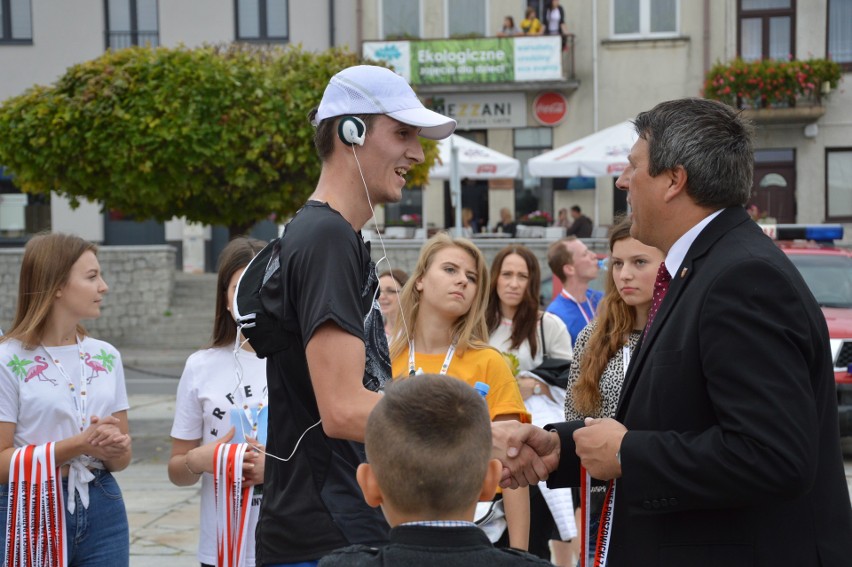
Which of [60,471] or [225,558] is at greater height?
[60,471]

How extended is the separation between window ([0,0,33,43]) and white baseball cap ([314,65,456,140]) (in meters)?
31.3

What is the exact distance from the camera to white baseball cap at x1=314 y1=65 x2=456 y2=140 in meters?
2.94

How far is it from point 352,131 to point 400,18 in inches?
1120

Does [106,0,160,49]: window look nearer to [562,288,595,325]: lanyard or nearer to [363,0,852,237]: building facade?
[363,0,852,237]: building facade

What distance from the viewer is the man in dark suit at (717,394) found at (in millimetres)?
2434

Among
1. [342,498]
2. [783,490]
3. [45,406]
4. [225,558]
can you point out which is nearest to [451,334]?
[225,558]

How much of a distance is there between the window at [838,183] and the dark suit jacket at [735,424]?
93.2 feet

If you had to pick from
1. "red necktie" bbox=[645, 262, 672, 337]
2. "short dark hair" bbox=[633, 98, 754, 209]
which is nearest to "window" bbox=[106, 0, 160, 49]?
"red necktie" bbox=[645, 262, 672, 337]

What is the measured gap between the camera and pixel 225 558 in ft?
13.7

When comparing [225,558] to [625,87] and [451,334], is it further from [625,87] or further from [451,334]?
[625,87]

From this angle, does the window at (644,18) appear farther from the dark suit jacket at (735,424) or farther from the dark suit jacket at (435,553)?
the dark suit jacket at (435,553)

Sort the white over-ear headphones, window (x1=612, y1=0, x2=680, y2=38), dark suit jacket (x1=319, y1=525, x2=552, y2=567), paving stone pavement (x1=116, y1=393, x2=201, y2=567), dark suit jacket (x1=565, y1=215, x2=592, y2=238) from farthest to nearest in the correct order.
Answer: window (x1=612, y1=0, x2=680, y2=38), dark suit jacket (x1=565, y1=215, x2=592, y2=238), paving stone pavement (x1=116, y1=393, x2=201, y2=567), the white over-ear headphones, dark suit jacket (x1=319, y1=525, x2=552, y2=567)

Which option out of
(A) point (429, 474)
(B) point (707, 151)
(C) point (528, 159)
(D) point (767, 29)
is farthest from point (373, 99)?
(D) point (767, 29)

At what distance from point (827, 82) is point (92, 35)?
20125 millimetres
